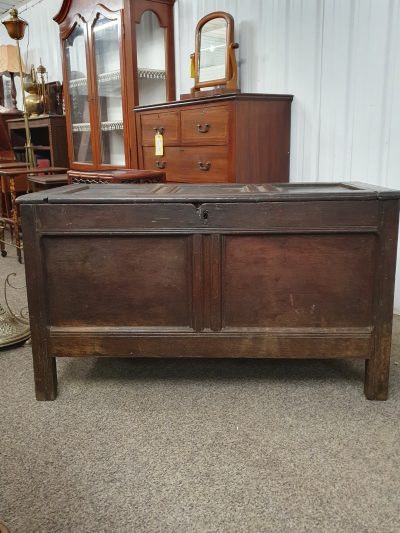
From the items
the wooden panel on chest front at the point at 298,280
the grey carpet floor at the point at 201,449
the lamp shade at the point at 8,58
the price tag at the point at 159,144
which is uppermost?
the lamp shade at the point at 8,58

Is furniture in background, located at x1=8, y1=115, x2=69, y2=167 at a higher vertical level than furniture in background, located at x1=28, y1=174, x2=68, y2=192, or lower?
higher

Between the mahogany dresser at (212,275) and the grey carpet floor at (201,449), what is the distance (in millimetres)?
169

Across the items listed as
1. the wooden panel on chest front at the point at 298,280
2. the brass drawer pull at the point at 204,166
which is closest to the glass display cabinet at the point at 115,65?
the brass drawer pull at the point at 204,166

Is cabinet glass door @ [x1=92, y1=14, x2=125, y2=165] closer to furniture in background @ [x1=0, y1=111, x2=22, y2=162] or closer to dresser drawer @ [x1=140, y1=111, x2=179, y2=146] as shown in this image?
dresser drawer @ [x1=140, y1=111, x2=179, y2=146]

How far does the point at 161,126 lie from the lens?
3258mm

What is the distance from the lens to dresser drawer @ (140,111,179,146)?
313cm

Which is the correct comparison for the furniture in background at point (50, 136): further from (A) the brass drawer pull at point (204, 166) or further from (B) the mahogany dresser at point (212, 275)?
(B) the mahogany dresser at point (212, 275)

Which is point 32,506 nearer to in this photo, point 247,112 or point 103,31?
point 247,112

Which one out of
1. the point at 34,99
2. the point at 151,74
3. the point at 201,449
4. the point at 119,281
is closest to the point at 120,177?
the point at 119,281

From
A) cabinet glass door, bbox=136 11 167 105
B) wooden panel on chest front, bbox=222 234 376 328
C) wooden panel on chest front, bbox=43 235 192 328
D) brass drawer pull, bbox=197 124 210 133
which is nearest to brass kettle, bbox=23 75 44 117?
cabinet glass door, bbox=136 11 167 105

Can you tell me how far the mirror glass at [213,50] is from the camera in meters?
3.14

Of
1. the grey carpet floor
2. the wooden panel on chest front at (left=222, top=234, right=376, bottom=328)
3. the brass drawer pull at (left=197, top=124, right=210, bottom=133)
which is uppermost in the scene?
the brass drawer pull at (left=197, top=124, right=210, bottom=133)

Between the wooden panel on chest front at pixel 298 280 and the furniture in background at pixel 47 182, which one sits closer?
the wooden panel on chest front at pixel 298 280

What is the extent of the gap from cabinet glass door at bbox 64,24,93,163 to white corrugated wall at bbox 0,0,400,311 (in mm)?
1419
